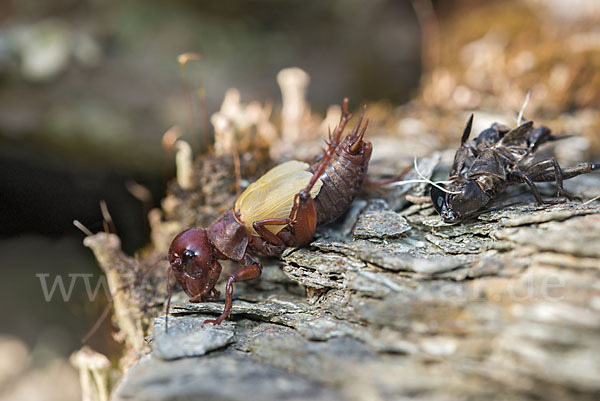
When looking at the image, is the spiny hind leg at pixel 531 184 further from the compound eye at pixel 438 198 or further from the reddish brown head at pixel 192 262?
the reddish brown head at pixel 192 262

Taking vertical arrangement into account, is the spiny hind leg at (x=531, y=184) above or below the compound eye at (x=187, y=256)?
above

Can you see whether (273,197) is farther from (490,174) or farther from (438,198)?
(490,174)

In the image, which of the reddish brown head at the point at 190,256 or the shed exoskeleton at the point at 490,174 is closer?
the shed exoskeleton at the point at 490,174

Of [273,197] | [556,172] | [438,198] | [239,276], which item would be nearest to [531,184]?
[556,172]

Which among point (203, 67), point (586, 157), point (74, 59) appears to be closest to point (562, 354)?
point (586, 157)

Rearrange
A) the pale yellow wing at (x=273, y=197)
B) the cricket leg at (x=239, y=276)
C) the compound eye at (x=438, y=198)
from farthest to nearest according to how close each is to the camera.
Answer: the pale yellow wing at (x=273, y=197)
the compound eye at (x=438, y=198)
the cricket leg at (x=239, y=276)

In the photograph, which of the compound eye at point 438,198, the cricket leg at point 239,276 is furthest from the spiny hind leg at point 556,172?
the cricket leg at point 239,276

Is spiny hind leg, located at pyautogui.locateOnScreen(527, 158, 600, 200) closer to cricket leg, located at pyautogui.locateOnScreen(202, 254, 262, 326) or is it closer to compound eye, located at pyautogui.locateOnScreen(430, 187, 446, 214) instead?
compound eye, located at pyautogui.locateOnScreen(430, 187, 446, 214)

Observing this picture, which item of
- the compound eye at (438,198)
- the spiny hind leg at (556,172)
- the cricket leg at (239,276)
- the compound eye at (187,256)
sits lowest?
the cricket leg at (239,276)
